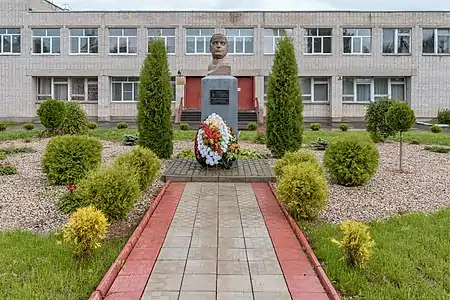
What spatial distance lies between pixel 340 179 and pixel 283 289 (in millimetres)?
5228

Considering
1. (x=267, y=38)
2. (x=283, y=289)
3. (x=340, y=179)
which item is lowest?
(x=283, y=289)

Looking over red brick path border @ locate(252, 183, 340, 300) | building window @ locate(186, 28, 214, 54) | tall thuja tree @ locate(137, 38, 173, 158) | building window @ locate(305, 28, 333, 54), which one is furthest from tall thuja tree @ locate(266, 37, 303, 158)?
building window @ locate(305, 28, 333, 54)

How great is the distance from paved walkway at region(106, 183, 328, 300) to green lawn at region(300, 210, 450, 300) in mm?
280

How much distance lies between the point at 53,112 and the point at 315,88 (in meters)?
19.6

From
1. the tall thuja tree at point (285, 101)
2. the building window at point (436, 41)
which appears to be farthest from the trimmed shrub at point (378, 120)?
the building window at point (436, 41)

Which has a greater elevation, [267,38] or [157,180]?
[267,38]

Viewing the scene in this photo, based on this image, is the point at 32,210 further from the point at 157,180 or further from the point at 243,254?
the point at 243,254

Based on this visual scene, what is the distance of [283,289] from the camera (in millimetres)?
4160

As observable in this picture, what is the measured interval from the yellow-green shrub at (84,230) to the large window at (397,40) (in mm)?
29153

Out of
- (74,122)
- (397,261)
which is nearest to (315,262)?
(397,261)

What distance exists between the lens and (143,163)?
329 inches

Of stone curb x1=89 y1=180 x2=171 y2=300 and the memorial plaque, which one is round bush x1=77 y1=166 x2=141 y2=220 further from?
the memorial plaque

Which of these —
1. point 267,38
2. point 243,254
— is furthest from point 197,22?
point 243,254

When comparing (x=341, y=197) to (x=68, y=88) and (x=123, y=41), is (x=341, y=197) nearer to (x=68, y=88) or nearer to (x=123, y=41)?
(x=123, y=41)
